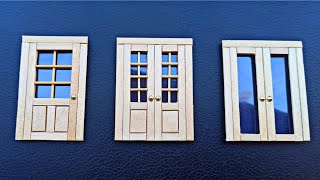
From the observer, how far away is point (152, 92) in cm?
233

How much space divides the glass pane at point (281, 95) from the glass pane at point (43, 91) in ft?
5.17

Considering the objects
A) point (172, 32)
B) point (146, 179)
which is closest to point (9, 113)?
point (146, 179)

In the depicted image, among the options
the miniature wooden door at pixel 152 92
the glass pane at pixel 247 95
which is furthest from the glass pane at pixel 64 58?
the glass pane at pixel 247 95

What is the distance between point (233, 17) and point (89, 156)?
1.43 m

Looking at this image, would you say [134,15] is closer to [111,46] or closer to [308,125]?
[111,46]

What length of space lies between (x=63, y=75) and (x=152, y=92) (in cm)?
64

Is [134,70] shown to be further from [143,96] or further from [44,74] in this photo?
[44,74]

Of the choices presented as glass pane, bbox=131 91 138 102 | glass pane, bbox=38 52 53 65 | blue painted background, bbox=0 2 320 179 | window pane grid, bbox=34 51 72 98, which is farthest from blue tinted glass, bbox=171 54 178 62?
glass pane, bbox=38 52 53 65

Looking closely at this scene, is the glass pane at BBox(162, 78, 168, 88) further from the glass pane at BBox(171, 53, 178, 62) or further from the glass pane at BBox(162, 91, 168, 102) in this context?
the glass pane at BBox(171, 53, 178, 62)

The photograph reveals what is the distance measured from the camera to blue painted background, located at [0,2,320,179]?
228 centimetres

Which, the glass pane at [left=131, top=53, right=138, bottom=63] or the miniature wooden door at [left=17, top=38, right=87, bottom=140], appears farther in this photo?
the glass pane at [left=131, top=53, right=138, bottom=63]

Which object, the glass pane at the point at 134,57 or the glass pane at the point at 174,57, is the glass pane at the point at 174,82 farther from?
the glass pane at the point at 134,57

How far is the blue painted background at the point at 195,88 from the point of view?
2281 mm

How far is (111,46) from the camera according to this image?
2436 millimetres
